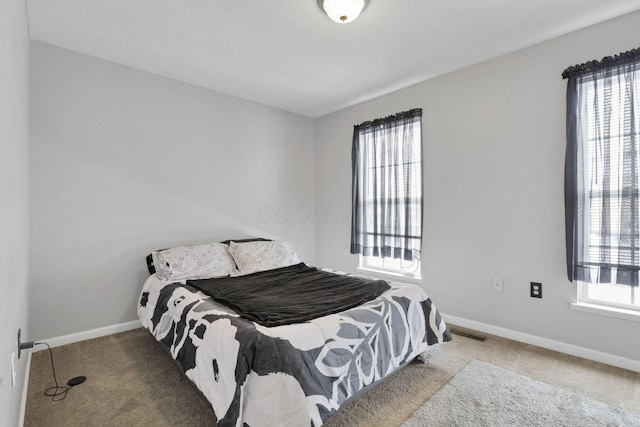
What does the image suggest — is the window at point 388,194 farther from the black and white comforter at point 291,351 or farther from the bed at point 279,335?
the black and white comforter at point 291,351

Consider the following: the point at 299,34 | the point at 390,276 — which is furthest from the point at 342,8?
the point at 390,276

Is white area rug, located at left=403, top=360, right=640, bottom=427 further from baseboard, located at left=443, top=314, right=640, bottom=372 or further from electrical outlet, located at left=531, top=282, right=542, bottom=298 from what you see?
electrical outlet, located at left=531, top=282, right=542, bottom=298

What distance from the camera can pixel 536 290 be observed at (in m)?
2.60

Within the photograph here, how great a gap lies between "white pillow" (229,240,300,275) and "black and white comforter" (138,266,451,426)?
31.3 inches

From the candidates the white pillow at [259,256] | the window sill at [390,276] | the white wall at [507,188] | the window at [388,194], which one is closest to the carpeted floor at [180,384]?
the white wall at [507,188]

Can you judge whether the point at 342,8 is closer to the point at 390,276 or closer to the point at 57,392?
the point at 390,276

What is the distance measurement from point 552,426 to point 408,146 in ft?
8.37

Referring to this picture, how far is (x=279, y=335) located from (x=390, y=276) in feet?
7.63

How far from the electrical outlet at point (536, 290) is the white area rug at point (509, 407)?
0.78 meters

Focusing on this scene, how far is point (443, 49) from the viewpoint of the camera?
8.67 ft

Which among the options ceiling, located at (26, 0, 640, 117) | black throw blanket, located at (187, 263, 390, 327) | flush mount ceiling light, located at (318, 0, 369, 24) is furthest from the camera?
ceiling, located at (26, 0, 640, 117)

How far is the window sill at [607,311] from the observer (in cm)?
218

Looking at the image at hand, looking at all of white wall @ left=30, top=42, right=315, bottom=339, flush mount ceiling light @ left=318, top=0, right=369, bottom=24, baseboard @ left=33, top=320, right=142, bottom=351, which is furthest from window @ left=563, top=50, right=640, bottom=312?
baseboard @ left=33, top=320, right=142, bottom=351

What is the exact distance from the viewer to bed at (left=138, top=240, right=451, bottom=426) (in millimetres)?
1400
